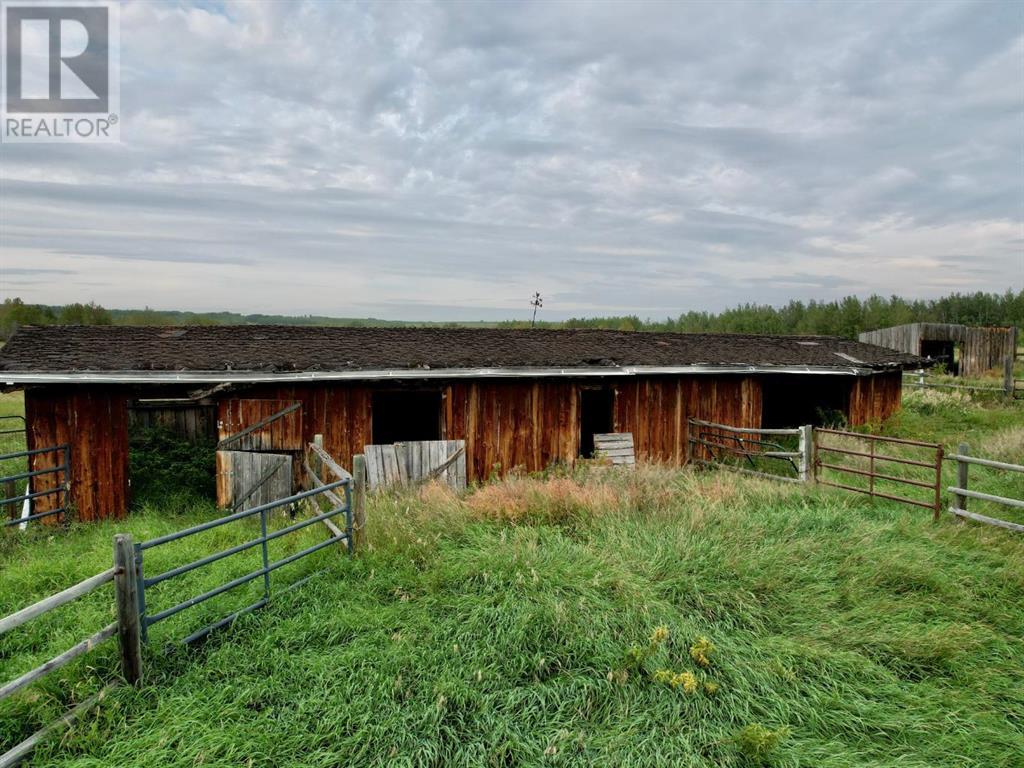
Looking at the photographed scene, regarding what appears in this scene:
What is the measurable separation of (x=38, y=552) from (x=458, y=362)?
264 inches

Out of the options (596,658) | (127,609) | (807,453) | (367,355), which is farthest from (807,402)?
(127,609)

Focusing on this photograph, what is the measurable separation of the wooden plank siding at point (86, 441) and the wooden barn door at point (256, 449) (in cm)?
148

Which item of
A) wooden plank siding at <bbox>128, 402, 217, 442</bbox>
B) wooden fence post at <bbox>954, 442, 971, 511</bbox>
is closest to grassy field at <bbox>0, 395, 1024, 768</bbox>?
wooden fence post at <bbox>954, 442, 971, 511</bbox>

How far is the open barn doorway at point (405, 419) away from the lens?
643 inches

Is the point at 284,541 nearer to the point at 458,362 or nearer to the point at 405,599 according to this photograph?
the point at 405,599

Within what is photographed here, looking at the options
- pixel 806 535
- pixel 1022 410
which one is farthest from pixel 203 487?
pixel 1022 410

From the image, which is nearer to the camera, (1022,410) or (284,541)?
→ (284,541)

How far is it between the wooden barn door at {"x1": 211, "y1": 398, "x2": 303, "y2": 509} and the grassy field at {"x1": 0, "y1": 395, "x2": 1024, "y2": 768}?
2.45m

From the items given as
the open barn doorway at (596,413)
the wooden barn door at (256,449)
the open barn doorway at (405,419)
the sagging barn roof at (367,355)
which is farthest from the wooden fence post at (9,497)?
the open barn doorway at (596,413)

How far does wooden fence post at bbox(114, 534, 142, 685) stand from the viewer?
4188 millimetres

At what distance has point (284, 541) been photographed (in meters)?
6.99

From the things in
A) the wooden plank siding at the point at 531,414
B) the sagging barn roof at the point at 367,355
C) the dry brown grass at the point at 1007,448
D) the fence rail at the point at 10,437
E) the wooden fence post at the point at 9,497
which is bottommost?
the wooden fence post at the point at 9,497

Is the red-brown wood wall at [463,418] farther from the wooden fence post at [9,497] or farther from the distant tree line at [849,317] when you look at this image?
the distant tree line at [849,317]

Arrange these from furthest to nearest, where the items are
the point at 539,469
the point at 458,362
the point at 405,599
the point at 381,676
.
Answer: the point at 539,469, the point at 458,362, the point at 405,599, the point at 381,676
